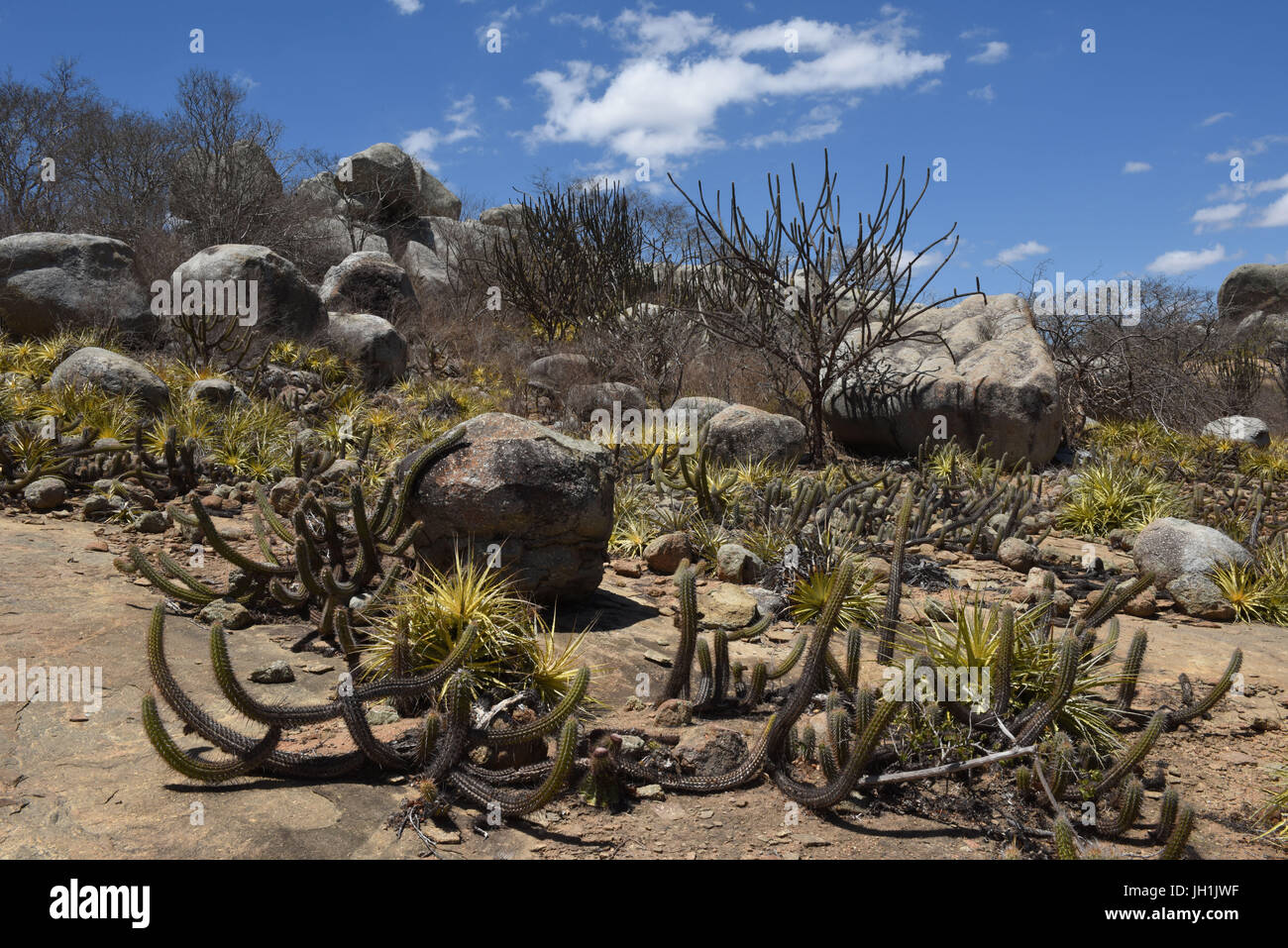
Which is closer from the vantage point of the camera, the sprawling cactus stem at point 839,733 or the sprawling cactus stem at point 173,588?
the sprawling cactus stem at point 839,733

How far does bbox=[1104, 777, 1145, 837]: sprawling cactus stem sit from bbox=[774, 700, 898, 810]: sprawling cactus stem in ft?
2.76

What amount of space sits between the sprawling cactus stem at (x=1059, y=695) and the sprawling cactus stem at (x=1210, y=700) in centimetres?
83

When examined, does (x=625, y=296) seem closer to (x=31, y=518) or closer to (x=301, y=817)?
(x=31, y=518)

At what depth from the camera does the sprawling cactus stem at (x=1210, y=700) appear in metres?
3.76

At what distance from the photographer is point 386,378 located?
41.9 feet

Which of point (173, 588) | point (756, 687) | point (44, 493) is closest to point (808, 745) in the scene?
point (756, 687)

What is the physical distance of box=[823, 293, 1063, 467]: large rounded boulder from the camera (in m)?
10.8

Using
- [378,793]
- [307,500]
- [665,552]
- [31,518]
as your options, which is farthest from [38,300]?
[378,793]

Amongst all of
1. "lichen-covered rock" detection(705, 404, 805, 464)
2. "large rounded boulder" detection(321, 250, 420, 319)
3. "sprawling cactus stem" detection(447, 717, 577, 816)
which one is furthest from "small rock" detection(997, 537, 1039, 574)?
"large rounded boulder" detection(321, 250, 420, 319)

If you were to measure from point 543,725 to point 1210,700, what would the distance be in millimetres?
2960

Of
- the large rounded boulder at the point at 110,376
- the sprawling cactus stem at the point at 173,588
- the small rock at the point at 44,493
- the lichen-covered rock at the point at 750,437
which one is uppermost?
the large rounded boulder at the point at 110,376

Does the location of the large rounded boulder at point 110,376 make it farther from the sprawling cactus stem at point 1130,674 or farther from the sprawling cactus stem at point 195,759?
the sprawling cactus stem at point 1130,674

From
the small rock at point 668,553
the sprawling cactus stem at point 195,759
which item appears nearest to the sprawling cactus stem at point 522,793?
the sprawling cactus stem at point 195,759

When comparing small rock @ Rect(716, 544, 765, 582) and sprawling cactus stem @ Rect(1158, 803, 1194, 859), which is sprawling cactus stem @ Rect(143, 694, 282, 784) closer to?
sprawling cactus stem @ Rect(1158, 803, 1194, 859)
